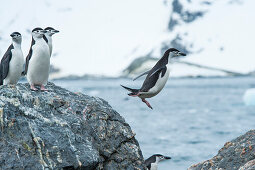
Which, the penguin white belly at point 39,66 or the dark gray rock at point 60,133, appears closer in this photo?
the dark gray rock at point 60,133

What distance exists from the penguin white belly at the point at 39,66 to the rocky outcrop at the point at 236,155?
2800mm

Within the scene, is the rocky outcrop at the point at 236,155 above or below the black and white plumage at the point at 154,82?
below

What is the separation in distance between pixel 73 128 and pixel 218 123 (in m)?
25.7

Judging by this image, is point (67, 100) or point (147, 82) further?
point (147, 82)

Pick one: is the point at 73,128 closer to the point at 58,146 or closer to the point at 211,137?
the point at 58,146

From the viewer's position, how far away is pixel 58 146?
17.0 ft

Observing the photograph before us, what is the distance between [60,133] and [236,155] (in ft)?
8.42

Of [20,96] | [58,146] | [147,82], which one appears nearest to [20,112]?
[20,96]

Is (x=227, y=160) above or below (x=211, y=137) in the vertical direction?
above

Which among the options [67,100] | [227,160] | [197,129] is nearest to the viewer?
[67,100]

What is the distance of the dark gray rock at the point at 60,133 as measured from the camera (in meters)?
5.07

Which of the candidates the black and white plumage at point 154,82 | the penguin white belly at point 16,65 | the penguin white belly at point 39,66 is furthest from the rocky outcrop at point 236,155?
the penguin white belly at point 16,65

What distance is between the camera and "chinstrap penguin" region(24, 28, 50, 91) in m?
6.63

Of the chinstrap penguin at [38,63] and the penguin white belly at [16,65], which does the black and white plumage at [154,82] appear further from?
the penguin white belly at [16,65]
